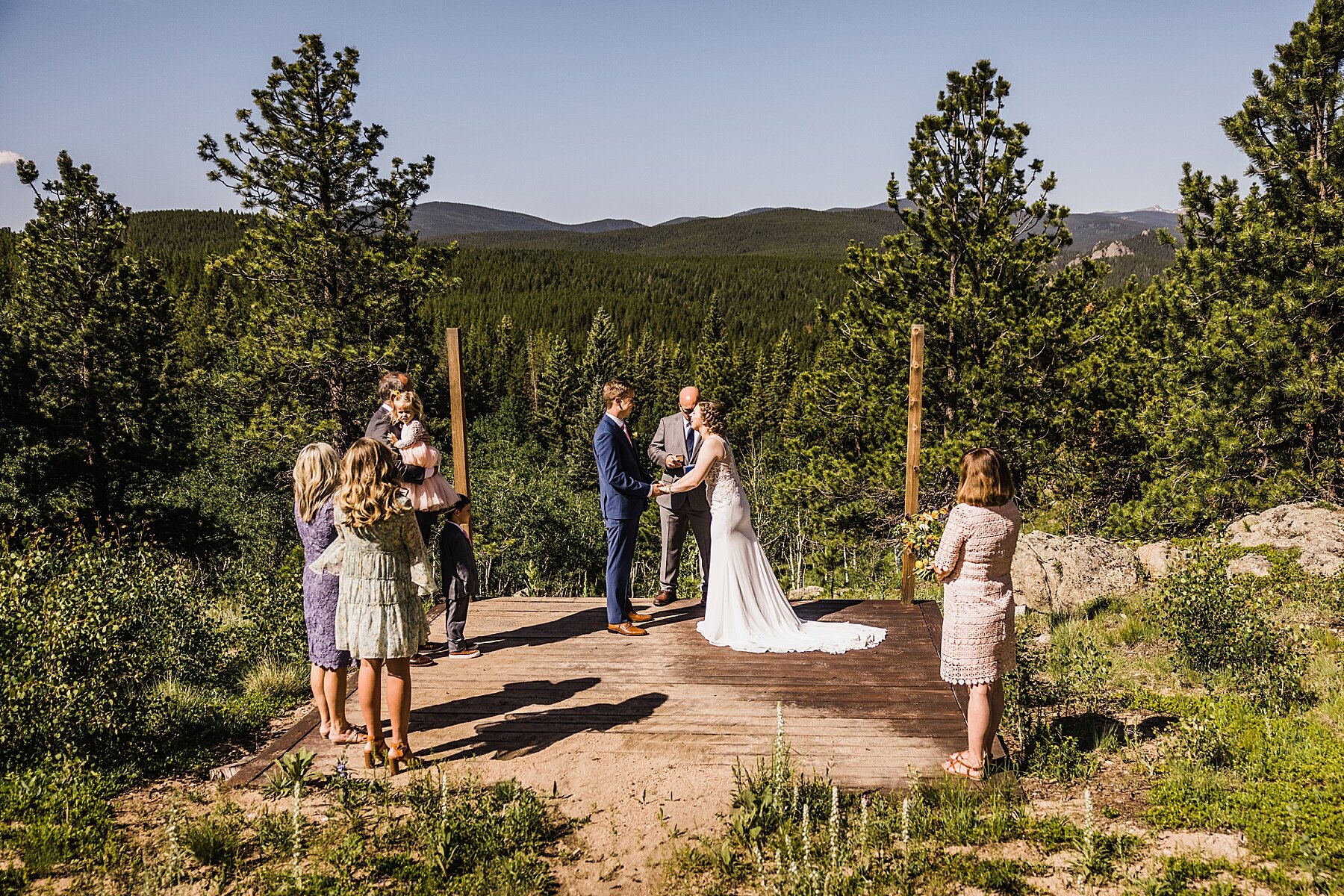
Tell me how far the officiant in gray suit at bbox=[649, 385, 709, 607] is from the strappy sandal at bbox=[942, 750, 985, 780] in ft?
10.2

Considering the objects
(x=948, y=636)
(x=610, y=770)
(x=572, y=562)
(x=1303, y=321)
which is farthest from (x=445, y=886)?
(x=572, y=562)

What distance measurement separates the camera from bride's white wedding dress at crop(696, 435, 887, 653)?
→ 23.4 feet

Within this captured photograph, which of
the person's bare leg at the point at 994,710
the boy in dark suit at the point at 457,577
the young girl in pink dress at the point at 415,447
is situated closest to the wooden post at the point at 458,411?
the boy in dark suit at the point at 457,577

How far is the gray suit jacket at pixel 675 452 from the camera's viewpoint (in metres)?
7.89

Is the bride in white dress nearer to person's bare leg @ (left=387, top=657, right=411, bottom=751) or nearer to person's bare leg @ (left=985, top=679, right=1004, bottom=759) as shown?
person's bare leg @ (left=985, top=679, right=1004, bottom=759)

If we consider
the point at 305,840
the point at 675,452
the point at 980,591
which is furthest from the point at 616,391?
the point at 305,840

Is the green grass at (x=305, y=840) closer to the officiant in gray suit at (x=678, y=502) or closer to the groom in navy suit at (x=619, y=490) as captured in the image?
the groom in navy suit at (x=619, y=490)

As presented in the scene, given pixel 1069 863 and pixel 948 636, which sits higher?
pixel 948 636

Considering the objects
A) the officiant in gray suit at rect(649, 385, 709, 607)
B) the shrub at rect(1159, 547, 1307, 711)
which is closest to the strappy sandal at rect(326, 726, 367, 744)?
the officiant in gray suit at rect(649, 385, 709, 607)

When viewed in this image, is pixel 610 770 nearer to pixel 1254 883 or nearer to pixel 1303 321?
pixel 1254 883

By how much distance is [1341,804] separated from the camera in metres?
4.32

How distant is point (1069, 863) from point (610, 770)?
2508 mm

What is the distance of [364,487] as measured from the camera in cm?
461

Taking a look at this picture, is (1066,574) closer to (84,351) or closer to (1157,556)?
(1157,556)
